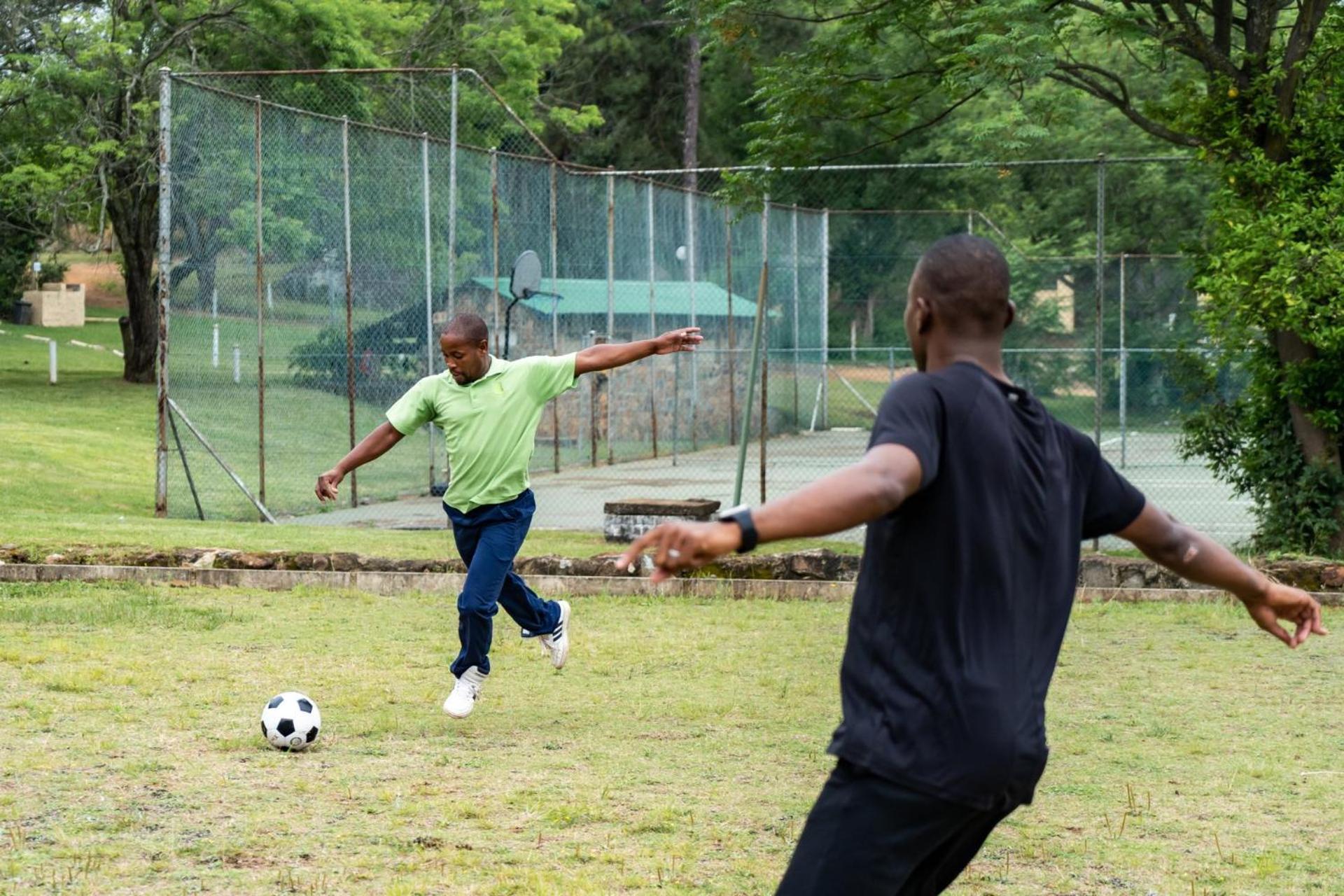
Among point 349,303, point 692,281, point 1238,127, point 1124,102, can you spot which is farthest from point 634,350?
point 692,281

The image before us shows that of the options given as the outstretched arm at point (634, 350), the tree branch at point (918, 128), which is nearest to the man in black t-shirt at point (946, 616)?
the outstretched arm at point (634, 350)

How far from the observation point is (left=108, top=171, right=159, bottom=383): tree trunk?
32688 millimetres

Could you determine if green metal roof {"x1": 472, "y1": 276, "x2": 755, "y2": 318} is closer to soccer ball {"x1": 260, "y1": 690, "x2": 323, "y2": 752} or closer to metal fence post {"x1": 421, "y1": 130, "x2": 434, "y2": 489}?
metal fence post {"x1": 421, "y1": 130, "x2": 434, "y2": 489}

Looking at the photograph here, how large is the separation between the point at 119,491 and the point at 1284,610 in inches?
645

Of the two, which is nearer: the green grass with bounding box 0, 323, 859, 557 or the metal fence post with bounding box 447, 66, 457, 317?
the green grass with bounding box 0, 323, 859, 557

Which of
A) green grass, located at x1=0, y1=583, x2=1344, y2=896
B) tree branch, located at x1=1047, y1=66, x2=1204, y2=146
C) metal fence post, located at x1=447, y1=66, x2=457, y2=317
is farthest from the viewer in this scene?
metal fence post, located at x1=447, y1=66, x2=457, y2=317

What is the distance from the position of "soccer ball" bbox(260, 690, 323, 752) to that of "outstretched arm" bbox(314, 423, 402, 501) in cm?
104

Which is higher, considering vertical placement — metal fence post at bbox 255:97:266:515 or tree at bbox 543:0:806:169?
tree at bbox 543:0:806:169

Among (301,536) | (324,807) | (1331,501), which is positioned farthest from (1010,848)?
(301,536)

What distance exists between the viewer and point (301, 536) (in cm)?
1447

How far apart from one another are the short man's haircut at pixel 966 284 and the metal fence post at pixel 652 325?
22.3m

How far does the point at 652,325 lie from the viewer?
1025 inches

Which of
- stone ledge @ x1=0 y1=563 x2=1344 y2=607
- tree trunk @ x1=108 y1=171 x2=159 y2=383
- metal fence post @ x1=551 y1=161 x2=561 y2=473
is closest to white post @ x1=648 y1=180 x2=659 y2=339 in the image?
metal fence post @ x1=551 y1=161 x2=561 y2=473

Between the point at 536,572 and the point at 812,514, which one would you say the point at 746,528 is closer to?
the point at 812,514
